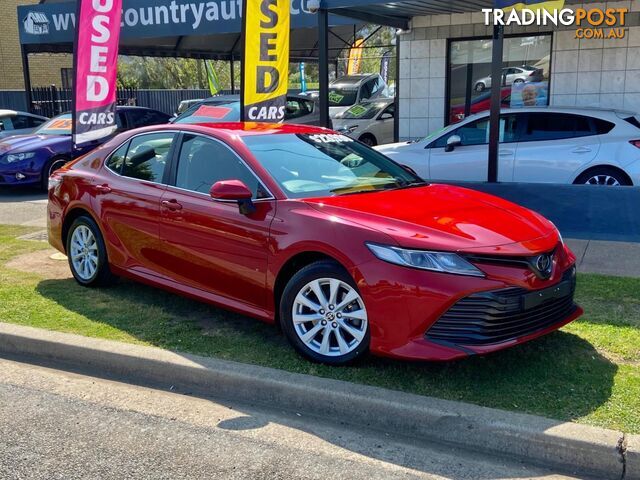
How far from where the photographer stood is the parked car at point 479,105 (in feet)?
41.2

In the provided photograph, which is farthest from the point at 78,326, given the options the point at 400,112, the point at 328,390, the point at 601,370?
the point at 400,112

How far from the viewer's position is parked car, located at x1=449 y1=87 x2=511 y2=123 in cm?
1255

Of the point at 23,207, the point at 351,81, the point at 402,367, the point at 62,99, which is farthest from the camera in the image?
the point at 62,99

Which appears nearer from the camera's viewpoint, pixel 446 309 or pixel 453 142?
pixel 446 309

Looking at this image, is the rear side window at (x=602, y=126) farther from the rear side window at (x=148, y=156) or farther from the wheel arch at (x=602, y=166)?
the rear side window at (x=148, y=156)

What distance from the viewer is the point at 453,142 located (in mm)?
9375

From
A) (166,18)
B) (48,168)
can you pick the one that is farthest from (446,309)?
(166,18)

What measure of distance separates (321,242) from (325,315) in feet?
1.54

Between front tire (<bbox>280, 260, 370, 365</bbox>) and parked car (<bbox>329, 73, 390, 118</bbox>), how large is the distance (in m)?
13.4

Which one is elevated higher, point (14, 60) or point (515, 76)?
point (14, 60)

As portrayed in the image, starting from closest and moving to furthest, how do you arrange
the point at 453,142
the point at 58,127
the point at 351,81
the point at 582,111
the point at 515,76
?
the point at 582,111, the point at 453,142, the point at 515,76, the point at 58,127, the point at 351,81

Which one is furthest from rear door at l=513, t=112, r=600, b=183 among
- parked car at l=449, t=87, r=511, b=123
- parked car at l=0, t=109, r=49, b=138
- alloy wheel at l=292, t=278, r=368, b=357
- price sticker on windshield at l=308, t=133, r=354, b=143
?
parked car at l=0, t=109, r=49, b=138

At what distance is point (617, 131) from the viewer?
8.71 m

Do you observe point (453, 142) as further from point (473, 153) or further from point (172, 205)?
point (172, 205)
